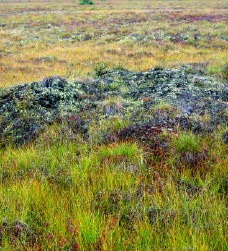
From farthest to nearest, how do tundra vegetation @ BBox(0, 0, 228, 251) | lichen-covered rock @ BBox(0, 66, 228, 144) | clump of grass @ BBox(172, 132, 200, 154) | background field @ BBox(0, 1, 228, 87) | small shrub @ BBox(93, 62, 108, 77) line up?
background field @ BBox(0, 1, 228, 87) < small shrub @ BBox(93, 62, 108, 77) < lichen-covered rock @ BBox(0, 66, 228, 144) < clump of grass @ BBox(172, 132, 200, 154) < tundra vegetation @ BBox(0, 0, 228, 251)

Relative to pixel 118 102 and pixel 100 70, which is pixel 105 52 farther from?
pixel 118 102

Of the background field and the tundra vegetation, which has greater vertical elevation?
the background field

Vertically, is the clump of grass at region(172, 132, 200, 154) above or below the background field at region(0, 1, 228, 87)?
below

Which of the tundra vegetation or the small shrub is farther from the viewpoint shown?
the small shrub

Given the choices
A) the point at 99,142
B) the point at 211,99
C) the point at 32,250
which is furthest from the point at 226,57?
the point at 32,250

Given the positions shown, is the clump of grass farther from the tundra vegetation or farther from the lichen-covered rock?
the lichen-covered rock

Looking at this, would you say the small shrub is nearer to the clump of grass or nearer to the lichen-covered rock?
the lichen-covered rock

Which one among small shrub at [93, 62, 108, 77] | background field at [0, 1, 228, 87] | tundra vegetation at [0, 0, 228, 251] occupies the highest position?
background field at [0, 1, 228, 87]

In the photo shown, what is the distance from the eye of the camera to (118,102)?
670 cm

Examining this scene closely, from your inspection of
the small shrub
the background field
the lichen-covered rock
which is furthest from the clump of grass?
the small shrub

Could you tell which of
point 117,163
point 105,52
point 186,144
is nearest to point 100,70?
point 105,52

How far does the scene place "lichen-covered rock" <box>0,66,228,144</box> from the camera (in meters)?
5.62

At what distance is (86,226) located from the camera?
2.65 m

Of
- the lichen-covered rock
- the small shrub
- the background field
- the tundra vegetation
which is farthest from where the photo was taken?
the background field
